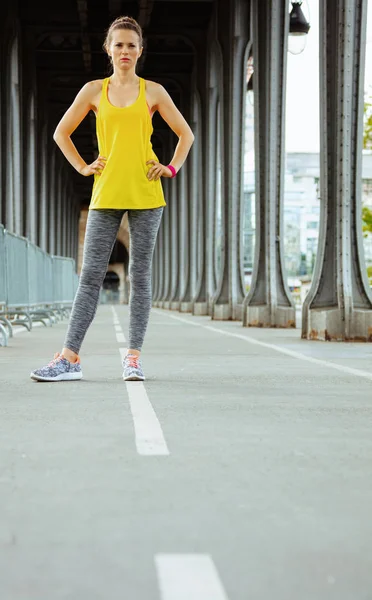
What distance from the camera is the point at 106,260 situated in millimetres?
6984

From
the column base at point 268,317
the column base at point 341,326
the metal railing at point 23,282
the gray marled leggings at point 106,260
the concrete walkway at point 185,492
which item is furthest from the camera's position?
the column base at point 268,317

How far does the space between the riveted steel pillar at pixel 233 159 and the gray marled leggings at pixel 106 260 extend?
67.4 ft

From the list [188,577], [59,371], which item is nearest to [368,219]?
[59,371]

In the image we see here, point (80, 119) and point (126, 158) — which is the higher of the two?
point (80, 119)

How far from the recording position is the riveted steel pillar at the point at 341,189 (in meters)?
13.8

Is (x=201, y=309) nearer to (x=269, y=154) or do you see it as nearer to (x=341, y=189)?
(x=269, y=154)

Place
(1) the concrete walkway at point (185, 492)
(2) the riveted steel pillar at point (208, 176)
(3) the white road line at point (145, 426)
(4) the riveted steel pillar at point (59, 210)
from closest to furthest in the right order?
(1) the concrete walkway at point (185, 492) < (3) the white road line at point (145, 426) < (2) the riveted steel pillar at point (208, 176) < (4) the riveted steel pillar at point (59, 210)

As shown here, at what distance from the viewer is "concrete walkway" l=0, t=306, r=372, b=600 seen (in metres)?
2.32

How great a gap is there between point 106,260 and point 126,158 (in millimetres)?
668

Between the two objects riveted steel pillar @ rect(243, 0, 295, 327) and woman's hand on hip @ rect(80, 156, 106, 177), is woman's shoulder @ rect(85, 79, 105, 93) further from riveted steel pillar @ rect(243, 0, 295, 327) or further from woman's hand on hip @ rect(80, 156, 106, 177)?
riveted steel pillar @ rect(243, 0, 295, 327)

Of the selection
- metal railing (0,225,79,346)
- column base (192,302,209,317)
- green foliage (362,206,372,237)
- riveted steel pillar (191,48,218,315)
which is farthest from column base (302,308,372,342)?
green foliage (362,206,372,237)

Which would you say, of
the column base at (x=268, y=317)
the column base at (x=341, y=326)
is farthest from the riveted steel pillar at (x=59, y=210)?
the column base at (x=341, y=326)

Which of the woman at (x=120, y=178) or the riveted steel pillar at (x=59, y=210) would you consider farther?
the riveted steel pillar at (x=59, y=210)

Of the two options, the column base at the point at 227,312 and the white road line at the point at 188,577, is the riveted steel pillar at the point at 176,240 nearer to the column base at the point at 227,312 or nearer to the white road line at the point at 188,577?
the column base at the point at 227,312
